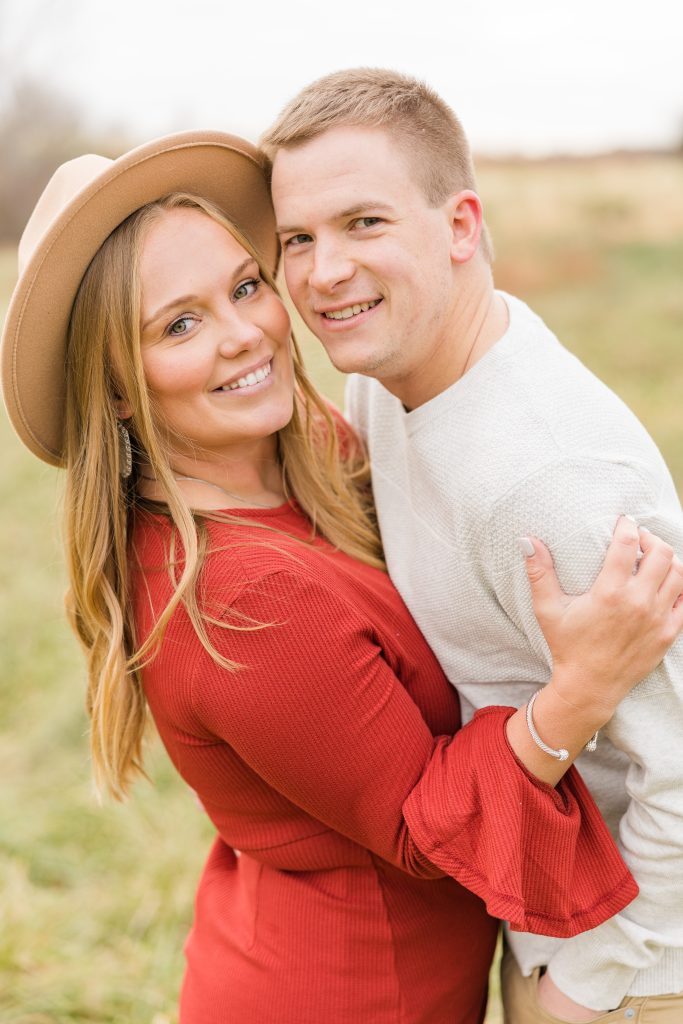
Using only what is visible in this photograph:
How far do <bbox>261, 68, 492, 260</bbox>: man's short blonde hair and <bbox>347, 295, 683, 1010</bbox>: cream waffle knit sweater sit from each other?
0.96 feet

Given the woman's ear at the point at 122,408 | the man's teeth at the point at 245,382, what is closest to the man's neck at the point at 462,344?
the man's teeth at the point at 245,382

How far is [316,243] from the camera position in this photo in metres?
1.92

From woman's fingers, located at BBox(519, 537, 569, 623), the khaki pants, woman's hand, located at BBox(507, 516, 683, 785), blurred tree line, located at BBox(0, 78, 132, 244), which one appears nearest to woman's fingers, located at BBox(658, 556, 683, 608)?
woman's hand, located at BBox(507, 516, 683, 785)

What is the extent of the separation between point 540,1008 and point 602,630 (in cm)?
79

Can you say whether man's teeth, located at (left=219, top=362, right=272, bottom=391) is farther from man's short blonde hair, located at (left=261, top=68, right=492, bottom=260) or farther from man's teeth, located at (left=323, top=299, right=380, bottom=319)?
man's short blonde hair, located at (left=261, top=68, right=492, bottom=260)

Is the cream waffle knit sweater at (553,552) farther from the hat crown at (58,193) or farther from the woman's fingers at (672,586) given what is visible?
the hat crown at (58,193)

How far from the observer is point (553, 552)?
5.38 feet

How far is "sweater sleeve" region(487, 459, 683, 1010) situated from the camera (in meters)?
1.63

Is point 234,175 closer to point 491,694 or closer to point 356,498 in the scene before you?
point 356,498

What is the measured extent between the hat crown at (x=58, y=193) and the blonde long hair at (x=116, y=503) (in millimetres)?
118

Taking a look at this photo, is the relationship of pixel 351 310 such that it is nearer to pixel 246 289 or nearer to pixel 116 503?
pixel 246 289

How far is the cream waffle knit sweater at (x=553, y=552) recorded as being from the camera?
165 cm

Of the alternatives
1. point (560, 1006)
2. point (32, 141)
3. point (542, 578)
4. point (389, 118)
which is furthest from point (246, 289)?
point (32, 141)

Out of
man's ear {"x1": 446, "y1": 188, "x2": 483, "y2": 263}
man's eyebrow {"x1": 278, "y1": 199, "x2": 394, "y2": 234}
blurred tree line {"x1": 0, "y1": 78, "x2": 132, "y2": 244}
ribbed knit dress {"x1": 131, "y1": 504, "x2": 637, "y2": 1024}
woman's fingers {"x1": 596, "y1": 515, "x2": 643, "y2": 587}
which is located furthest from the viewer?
blurred tree line {"x1": 0, "y1": 78, "x2": 132, "y2": 244}
